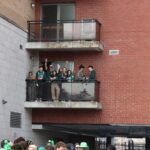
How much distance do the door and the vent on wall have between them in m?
4.05

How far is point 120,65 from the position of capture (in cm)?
2681

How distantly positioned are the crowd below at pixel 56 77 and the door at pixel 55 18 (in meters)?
1.60

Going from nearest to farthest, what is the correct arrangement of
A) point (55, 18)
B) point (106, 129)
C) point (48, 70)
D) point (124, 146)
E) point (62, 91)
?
point (62, 91) → point (106, 129) → point (48, 70) → point (55, 18) → point (124, 146)

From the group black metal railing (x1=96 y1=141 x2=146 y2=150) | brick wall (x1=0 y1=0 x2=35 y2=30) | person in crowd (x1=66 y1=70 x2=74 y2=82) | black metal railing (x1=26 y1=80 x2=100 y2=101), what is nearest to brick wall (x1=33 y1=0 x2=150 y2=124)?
black metal railing (x1=26 y1=80 x2=100 y2=101)

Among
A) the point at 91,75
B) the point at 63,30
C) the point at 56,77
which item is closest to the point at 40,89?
the point at 56,77

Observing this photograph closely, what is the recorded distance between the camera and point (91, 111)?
26.7 metres

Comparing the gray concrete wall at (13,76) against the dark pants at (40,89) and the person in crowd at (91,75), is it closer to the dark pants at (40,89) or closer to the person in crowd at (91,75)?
the dark pants at (40,89)

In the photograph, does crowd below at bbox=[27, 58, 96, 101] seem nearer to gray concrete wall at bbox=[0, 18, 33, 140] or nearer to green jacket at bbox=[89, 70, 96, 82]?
green jacket at bbox=[89, 70, 96, 82]

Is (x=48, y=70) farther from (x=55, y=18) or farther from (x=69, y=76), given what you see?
(x=55, y=18)

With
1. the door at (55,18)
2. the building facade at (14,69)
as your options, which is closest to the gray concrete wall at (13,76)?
the building facade at (14,69)

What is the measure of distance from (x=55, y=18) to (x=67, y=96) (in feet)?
13.9

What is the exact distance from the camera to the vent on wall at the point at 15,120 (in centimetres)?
2470

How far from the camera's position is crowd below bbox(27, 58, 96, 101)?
85.1ft

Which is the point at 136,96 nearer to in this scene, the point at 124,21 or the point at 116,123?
the point at 116,123
